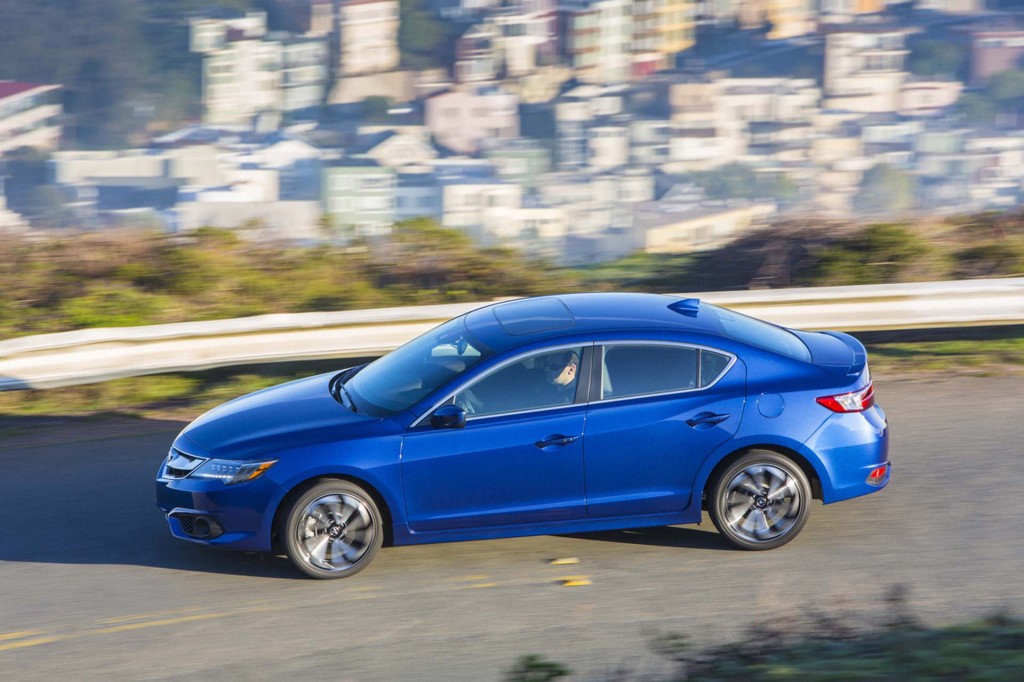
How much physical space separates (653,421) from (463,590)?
144 centimetres

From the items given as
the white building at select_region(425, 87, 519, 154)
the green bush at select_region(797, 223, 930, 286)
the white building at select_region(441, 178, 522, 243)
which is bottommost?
the green bush at select_region(797, 223, 930, 286)

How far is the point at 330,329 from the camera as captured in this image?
1040 centimetres

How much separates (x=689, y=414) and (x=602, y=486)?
655 mm

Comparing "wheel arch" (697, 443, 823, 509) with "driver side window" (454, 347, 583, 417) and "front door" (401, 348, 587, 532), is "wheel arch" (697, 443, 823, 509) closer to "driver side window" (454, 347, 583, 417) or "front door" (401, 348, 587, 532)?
"front door" (401, 348, 587, 532)

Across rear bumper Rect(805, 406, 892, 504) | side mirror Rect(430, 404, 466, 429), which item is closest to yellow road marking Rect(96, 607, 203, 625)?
side mirror Rect(430, 404, 466, 429)

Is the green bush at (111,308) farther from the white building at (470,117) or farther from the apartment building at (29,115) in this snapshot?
the white building at (470,117)

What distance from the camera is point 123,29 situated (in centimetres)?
2217

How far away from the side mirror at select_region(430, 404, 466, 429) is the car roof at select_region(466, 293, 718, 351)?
0.50 m

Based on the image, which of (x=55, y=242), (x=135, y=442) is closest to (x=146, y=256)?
(x=55, y=242)

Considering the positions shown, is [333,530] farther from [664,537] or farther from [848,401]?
[848,401]

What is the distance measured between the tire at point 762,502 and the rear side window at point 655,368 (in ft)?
1.78

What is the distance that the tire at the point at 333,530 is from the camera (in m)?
6.26

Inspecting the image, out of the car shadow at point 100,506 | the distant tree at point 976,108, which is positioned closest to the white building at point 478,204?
the car shadow at point 100,506

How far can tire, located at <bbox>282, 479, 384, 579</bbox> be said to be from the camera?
6.26 metres
